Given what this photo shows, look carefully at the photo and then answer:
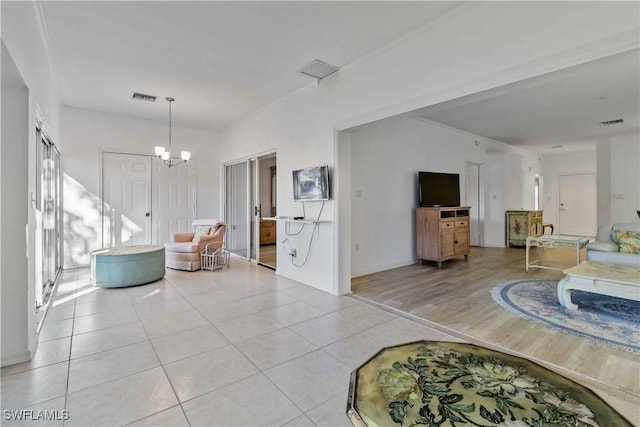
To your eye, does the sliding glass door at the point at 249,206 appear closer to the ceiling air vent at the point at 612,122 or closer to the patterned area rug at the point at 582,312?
the patterned area rug at the point at 582,312

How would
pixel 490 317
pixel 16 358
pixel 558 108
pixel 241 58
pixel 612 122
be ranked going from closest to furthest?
pixel 16 358, pixel 490 317, pixel 241 58, pixel 558 108, pixel 612 122

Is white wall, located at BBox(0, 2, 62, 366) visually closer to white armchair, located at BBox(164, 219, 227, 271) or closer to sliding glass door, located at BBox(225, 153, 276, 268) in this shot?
white armchair, located at BBox(164, 219, 227, 271)

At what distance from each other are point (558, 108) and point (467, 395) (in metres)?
5.61

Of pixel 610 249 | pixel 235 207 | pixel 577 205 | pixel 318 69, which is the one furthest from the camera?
pixel 577 205

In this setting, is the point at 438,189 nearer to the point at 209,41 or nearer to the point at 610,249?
the point at 610,249

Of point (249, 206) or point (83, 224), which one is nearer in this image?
point (83, 224)

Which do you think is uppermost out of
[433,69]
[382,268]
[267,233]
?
[433,69]

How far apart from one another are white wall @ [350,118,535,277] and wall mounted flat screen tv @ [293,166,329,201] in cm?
90

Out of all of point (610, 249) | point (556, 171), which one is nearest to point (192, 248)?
point (610, 249)

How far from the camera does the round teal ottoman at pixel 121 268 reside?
414cm

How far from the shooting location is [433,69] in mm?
2812

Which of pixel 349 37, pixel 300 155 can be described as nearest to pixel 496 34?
pixel 349 37

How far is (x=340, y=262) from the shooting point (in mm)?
3975

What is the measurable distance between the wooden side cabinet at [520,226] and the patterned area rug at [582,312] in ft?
12.7
